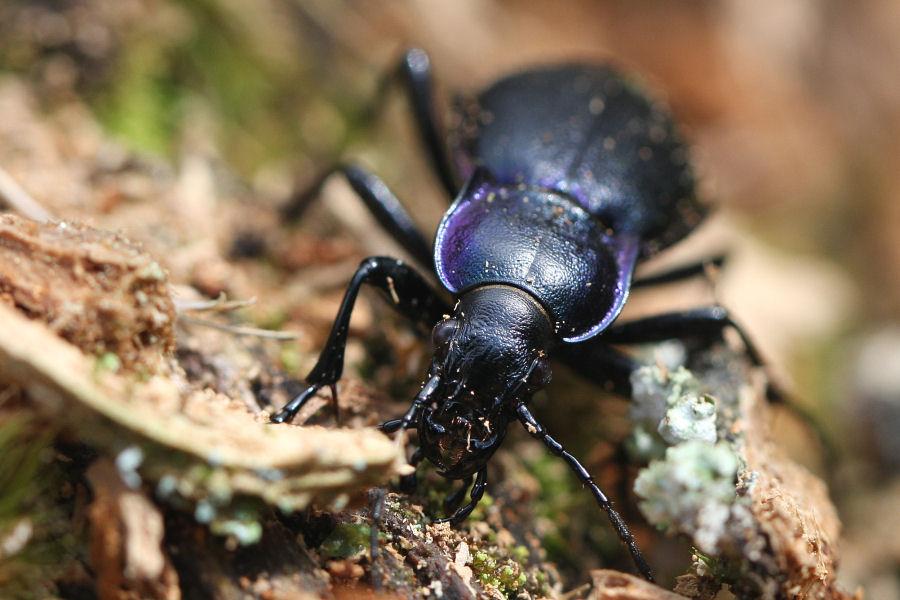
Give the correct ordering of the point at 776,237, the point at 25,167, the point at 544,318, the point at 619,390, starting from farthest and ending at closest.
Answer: the point at 776,237 → the point at 25,167 → the point at 619,390 → the point at 544,318

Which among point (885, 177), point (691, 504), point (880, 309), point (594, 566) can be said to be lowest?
point (594, 566)

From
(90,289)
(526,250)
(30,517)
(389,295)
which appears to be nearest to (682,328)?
(526,250)

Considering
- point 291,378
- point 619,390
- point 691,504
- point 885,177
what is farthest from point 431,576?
point 885,177

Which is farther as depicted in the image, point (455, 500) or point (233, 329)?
point (233, 329)

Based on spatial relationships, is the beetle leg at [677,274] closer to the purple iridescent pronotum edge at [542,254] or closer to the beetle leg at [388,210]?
the purple iridescent pronotum edge at [542,254]

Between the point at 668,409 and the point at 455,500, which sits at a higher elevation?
the point at 668,409

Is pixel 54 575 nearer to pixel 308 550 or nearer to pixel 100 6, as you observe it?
pixel 308 550

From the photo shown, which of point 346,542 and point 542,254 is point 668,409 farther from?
point 346,542
